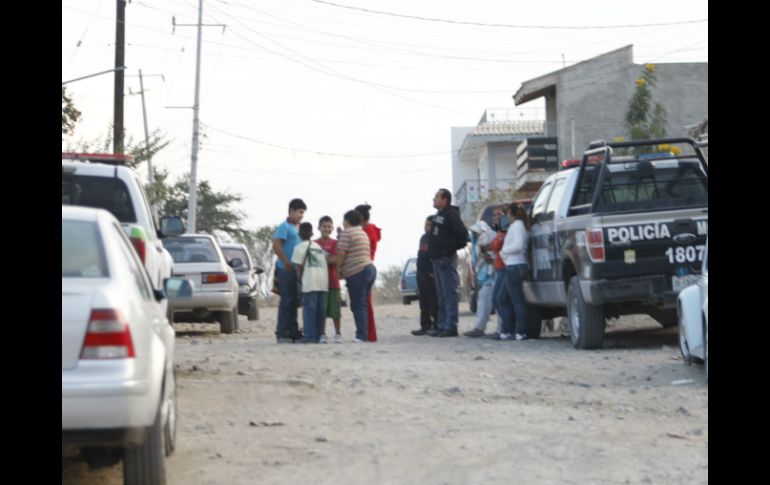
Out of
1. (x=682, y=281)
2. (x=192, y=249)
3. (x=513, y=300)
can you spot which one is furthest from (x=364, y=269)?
(x=192, y=249)

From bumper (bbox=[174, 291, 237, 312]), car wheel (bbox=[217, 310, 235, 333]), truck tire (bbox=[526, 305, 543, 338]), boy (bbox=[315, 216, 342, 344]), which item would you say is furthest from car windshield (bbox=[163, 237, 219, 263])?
truck tire (bbox=[526, 305, 543, 338])

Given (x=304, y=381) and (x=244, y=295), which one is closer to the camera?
(x=304, y=381)

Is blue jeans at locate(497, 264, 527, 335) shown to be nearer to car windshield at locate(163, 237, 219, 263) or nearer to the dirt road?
the dirt road

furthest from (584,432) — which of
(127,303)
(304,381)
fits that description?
(127,303)

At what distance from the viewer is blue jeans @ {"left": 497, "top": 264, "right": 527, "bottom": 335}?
1716 cm

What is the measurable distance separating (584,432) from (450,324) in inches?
373

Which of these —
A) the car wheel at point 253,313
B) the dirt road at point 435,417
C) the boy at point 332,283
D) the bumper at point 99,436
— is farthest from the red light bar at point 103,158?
the car wheel at point 253,313

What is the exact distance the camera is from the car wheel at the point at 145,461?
6.46 m

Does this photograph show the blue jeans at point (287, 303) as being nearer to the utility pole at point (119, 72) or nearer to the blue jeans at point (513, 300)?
the blue jeans at point (513, 300)

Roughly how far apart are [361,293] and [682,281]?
440 centimetres

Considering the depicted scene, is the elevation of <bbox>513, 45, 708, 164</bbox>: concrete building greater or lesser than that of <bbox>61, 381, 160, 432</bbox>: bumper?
greater

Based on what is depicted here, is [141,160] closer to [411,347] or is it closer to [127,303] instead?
[411,347]

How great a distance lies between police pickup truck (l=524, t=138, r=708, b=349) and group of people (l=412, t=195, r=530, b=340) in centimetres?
29

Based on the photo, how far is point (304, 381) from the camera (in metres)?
11.5
